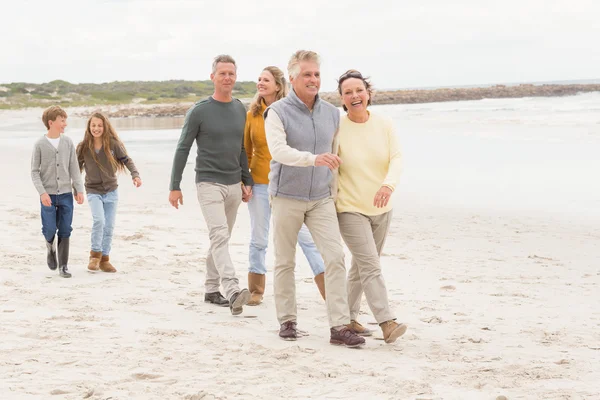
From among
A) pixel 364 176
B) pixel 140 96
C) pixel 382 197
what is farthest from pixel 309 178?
pixel 140 96

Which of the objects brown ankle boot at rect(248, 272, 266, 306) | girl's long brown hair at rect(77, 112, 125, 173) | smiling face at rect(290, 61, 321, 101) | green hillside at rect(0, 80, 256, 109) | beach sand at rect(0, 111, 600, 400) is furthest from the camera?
green hillside at rect(0, 80, 256, 109)

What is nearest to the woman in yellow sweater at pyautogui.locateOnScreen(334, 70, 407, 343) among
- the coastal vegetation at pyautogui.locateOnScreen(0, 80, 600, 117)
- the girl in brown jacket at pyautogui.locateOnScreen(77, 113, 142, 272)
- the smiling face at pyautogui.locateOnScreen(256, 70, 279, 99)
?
the smiling face at pyautogui.locateOnScreen(256, 70, 279, 99)

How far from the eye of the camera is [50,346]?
4723 mm

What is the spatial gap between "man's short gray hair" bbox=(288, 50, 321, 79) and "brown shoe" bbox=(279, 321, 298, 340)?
1723 mm

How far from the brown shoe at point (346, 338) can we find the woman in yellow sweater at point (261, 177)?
94 cm

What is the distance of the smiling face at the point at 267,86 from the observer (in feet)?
19.9

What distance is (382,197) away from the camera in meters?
4.70

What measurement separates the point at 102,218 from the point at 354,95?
3.33m

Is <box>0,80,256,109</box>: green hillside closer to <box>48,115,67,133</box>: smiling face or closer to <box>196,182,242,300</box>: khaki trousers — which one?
<box>48,115,67,133</box>: smiling face

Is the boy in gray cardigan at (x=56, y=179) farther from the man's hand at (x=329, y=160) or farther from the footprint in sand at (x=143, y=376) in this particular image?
the man's hand at (x=329, y=160)

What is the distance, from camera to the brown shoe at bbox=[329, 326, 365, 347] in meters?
4.91

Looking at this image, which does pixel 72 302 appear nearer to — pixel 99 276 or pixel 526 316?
pixel 99 276

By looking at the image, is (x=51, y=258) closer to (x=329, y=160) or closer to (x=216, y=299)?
(x=216, y=299)

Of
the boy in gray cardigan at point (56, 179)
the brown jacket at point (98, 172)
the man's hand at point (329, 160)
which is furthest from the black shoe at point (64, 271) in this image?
the man's hand at point (329, 160)
